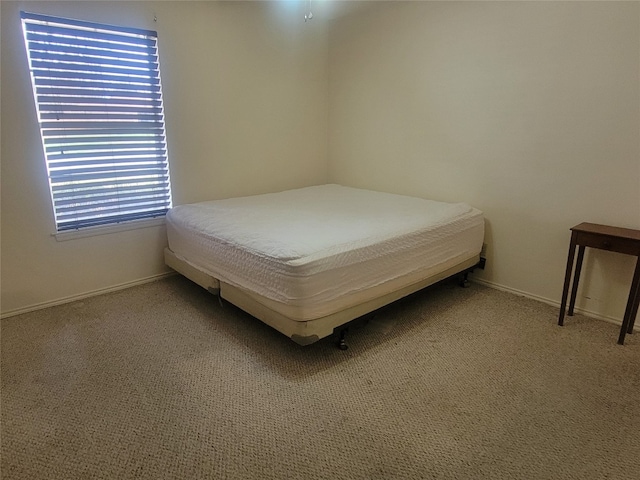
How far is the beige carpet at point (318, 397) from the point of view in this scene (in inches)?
58.2

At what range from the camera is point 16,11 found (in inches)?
92.7

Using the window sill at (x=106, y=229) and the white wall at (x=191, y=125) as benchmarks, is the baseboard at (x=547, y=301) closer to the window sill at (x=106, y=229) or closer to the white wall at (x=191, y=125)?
the white wall at (x=191, y=125)

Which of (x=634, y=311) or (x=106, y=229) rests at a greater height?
(x=106, y=229)

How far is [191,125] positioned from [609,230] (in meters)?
3.07

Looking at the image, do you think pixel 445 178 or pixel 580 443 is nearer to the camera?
pixel 580 443

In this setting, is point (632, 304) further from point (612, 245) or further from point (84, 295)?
point (84, 295)

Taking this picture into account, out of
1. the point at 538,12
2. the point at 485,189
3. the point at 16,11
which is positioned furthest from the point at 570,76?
the point at 16,11

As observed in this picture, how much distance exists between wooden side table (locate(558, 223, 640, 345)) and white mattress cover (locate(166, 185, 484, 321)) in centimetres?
69

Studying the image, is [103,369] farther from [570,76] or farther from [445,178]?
[570,76]

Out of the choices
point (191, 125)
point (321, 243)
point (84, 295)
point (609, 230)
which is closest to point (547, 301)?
point (609, 230)

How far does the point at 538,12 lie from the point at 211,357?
118 inches

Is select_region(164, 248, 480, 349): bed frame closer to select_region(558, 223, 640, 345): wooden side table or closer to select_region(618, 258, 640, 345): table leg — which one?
select_region(558, 223, 640, 345): wooden side table

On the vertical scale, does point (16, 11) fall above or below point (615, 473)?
above

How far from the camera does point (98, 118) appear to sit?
109 inches
